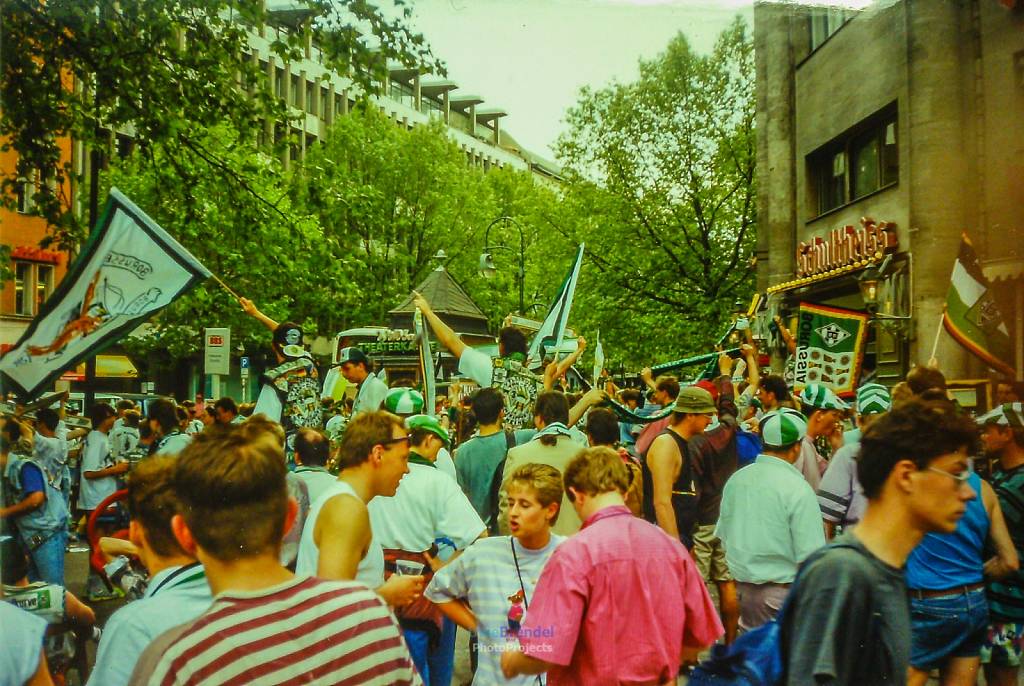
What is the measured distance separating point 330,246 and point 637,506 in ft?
18.9

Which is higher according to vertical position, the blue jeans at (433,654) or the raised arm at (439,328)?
the raised arm at (439,328)

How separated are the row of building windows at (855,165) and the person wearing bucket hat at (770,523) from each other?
10.5 m

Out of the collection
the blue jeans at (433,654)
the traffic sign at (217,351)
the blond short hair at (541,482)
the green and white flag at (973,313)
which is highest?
the green and white flag at (973,313)

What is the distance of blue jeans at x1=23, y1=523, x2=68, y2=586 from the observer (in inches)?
Answer: 280

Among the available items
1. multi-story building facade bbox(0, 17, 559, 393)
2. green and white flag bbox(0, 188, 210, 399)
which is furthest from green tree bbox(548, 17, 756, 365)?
→ green and white flag bbox(0, 188, 210, 399)

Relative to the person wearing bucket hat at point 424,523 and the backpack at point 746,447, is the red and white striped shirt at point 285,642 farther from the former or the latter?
the backpack at point 746,447

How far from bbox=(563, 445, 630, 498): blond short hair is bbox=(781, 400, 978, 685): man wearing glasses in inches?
40.1

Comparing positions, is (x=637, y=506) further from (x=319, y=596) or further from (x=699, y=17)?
(x=319, y=596)

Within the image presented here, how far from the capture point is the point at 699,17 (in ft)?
19.2

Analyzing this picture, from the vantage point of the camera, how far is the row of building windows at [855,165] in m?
15.5

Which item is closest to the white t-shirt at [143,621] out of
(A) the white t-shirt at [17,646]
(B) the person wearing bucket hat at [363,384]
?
(A) the white t-shirt at [17,646]

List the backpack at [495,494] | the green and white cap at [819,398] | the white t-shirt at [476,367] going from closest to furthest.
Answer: the backpack at [495,494], the green and white cap at [819,398], the white t-shirt at [476,367]

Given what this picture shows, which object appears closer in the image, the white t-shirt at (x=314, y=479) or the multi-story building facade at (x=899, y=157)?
the white t-shirt at (x=314, y=479)

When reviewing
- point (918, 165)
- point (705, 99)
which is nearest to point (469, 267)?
point (705, 99)
